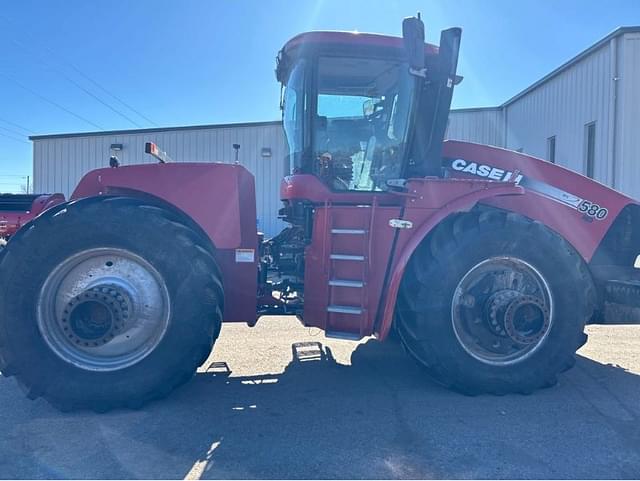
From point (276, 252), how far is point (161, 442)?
2.12 metres

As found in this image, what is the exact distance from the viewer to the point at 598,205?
434 cm

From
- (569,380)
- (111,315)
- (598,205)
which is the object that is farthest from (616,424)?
(111,315)

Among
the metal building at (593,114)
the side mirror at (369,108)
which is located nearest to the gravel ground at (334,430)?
the side mirror at (369,108)

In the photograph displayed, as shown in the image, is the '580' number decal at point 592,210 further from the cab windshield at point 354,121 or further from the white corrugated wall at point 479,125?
the white corrugated wall at point 479,125

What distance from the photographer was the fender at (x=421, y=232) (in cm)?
360

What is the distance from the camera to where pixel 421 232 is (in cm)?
373

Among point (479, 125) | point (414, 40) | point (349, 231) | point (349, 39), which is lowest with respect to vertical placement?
point (349, 231)

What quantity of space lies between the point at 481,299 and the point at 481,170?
1221 mm

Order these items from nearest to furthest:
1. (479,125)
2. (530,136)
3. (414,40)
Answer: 1. (414,40)
2. (530,136)
3. (479,125)

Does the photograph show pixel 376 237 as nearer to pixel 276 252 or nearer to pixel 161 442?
pixel 276 252

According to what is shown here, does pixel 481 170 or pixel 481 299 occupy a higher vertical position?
pixel 481 170

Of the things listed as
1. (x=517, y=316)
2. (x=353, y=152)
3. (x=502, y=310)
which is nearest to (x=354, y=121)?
(x=353, y=152)

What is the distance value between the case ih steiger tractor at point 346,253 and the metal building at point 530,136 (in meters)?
3.29

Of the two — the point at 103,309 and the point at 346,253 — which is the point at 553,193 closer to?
the point at 346,253
